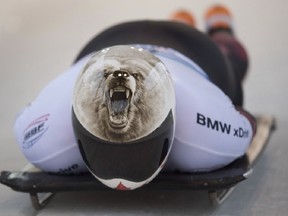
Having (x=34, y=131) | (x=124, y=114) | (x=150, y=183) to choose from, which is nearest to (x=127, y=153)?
(x=124, y=114)

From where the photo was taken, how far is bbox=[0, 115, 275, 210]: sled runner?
5.27 feet

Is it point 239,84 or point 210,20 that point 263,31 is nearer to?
point 210,20

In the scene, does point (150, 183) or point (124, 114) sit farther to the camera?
point (150, 183)

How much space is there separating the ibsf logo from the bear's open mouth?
0.34 meters

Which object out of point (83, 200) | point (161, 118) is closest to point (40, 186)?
point (83, 200)

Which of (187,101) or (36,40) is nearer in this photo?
(187,101)

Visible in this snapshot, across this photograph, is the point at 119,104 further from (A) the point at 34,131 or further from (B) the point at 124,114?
(A) the point at 34,131

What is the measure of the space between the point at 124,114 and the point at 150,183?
0.29m

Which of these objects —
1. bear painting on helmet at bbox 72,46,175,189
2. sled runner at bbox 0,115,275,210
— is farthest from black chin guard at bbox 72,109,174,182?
sled runner at bbox 0,115,275,210

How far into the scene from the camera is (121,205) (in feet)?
5.58

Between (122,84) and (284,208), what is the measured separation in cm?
57

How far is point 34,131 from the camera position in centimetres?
169

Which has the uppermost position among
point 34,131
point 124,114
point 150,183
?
point 124,114

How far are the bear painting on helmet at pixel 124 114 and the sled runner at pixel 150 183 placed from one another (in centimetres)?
14
